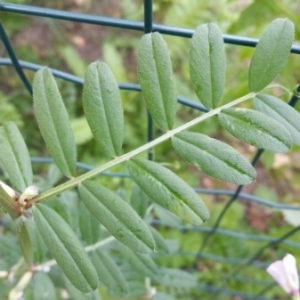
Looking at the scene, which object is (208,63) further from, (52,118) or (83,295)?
(83,295)

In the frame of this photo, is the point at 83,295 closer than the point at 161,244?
Yes

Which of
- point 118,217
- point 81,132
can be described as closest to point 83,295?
point 118,217

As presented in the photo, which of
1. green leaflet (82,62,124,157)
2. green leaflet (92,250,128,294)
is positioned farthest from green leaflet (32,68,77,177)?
green leaflet (92,250,128,294)

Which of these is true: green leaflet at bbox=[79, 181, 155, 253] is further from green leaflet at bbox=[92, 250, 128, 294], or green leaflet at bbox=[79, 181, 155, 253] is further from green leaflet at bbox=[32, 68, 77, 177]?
green leaflet at bbox=[92, 250, 128, 294]

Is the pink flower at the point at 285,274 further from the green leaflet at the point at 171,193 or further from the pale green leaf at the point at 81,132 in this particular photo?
the pale green leaf at the point at 81,132

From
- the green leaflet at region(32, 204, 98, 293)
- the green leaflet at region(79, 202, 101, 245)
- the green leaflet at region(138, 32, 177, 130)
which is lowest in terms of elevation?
the green leaflet at region(32, 204, 98, 293)

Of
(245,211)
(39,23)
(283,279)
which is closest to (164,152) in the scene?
(245,211)
